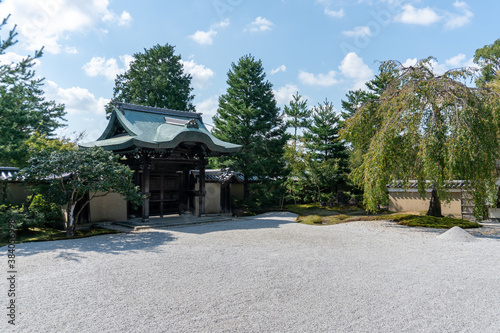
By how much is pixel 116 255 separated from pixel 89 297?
279 centimetres

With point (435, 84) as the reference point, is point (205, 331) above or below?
below

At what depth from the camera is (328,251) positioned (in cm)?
805

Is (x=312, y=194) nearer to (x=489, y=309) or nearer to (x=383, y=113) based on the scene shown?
(x=383, y=113)

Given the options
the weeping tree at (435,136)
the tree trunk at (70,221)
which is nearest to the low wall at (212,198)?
the tree trunk at (70,221)

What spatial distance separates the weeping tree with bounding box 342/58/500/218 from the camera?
33.3ft

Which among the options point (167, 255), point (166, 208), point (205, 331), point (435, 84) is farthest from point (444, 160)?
point (166, 208)

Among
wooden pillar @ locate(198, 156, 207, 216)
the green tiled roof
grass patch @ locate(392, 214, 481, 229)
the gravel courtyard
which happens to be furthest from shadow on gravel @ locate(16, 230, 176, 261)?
grass patch @ locate(392, 214, 481, 229)

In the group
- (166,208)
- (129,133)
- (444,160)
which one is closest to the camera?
(444,160)

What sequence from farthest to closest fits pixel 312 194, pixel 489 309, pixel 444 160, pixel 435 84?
1. pixel 312 194
2. pixel 435 84
3. pixel 444 160
4. pixel 489 309

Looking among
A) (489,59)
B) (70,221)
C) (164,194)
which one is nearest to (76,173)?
(70,221)

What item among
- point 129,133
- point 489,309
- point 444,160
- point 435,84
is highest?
point 435,84

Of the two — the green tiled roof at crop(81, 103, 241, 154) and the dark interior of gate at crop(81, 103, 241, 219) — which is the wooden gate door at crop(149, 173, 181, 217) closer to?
the dark interior of gate at crop(81, 103, 241, 219)

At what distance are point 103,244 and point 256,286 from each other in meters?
5.45

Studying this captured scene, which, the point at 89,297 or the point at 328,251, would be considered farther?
the point at 328,251
